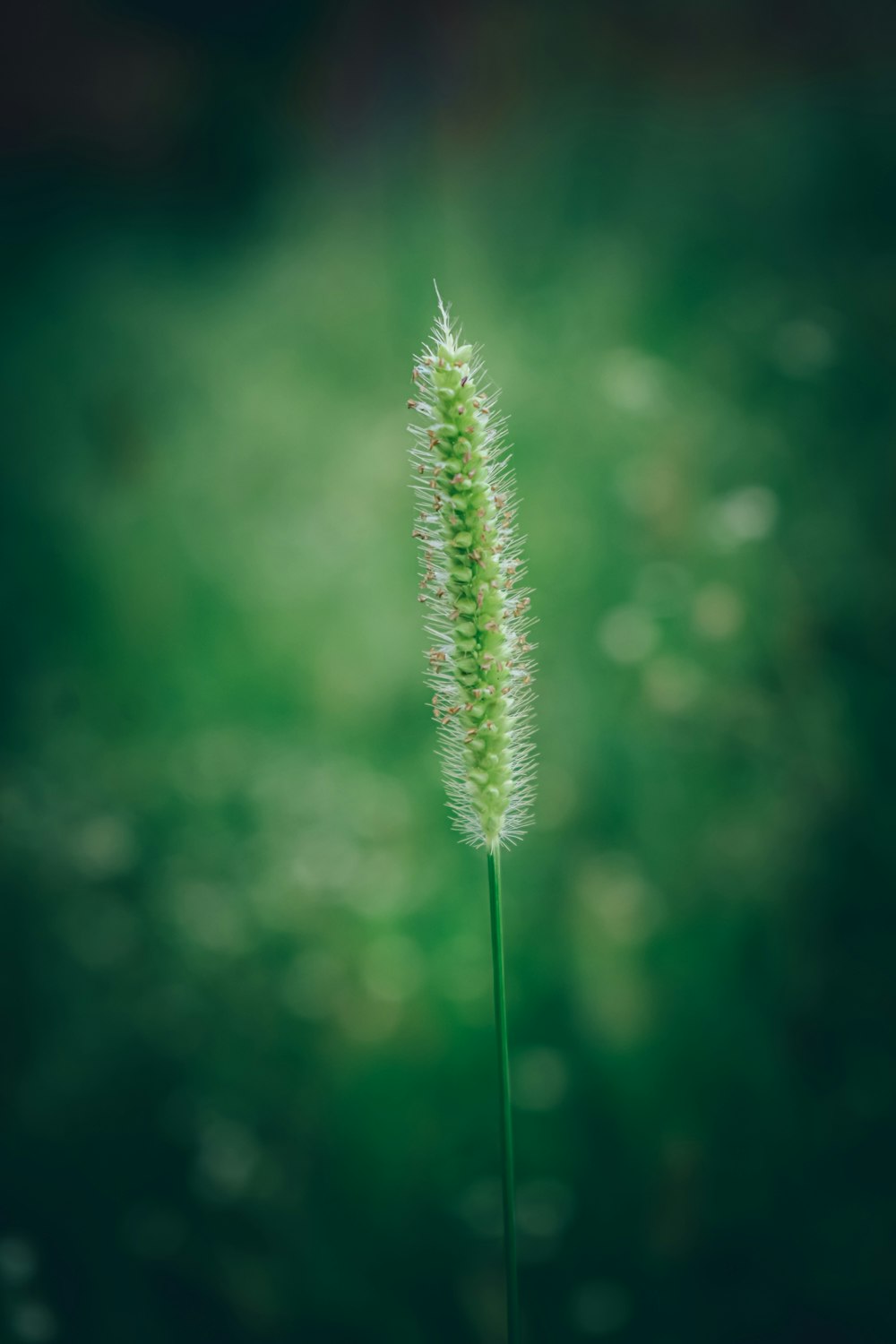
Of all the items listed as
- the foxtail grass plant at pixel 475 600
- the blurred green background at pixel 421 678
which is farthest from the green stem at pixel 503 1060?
the blurred green background at pixel 421 678

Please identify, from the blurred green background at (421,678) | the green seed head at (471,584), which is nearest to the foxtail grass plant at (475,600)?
the green seed head at (471,584)

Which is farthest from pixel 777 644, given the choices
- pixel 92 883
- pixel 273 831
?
→ pixel 92 883

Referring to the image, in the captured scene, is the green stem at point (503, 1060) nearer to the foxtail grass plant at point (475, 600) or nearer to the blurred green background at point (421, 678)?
the foxtail grass plant at point (475, 600)

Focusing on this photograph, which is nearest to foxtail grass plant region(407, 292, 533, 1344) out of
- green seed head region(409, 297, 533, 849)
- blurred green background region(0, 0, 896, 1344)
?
green seed head region(409, 297, 533, 849)

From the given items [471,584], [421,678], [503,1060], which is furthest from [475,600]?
[421,678]

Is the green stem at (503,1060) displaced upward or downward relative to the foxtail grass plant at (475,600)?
downward

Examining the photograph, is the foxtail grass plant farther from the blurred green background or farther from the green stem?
the blurred green background

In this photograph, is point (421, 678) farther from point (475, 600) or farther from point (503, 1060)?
point (503, 1060)

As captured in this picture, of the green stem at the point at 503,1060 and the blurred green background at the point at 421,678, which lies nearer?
the green stem at the point at 503,1060

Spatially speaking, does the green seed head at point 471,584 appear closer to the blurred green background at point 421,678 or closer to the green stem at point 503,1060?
the green stem at point 503,1060

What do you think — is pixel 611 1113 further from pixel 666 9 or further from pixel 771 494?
pixel 666 9
